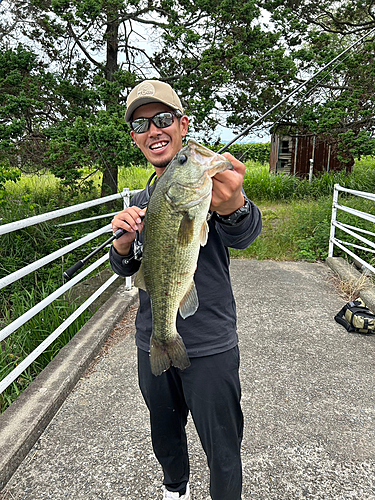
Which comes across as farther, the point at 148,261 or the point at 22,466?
the point at 22,466

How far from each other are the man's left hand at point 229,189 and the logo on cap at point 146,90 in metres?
0.60

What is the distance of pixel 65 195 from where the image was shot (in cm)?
761

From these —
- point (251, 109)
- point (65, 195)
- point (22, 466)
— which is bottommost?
point (22, 466)

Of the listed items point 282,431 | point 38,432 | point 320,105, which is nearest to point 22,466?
point 38,432

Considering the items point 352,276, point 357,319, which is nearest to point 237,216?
point 357,319

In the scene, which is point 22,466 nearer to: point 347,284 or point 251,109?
point 347,284

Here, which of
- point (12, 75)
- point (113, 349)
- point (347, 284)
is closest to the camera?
point (113, 349)

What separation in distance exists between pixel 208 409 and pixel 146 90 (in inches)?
55.9

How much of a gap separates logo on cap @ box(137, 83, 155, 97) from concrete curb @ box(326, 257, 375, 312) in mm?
3668

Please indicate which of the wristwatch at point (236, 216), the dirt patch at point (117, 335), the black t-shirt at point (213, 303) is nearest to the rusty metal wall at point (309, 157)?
the dirt patch at point (117, 335)

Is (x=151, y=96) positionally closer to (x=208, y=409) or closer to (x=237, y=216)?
(x=237, y=216)

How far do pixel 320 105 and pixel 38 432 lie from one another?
841cm

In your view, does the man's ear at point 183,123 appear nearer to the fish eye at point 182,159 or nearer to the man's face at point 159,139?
the man's face at point 159,139

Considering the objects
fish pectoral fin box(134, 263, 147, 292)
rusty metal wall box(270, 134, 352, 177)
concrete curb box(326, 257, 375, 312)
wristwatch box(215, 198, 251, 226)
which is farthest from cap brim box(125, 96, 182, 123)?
rusty metal wall box(270, 134, 352, 177)
